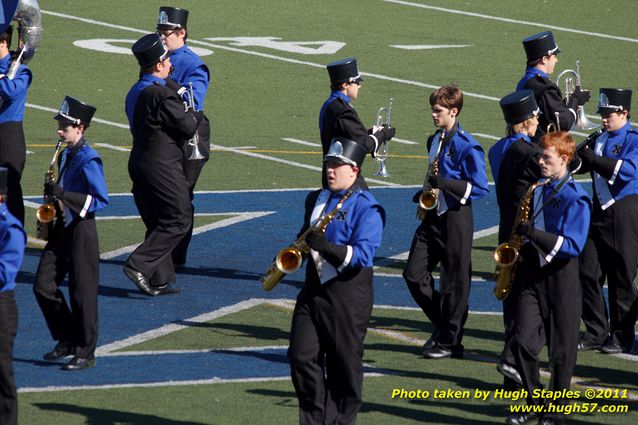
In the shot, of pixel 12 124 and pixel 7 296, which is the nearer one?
pixel 7 296

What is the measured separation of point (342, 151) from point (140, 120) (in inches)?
185

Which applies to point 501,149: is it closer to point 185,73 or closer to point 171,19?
point 185,73

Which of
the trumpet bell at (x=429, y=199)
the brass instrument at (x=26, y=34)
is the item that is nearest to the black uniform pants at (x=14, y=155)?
the brass instrument at (x=26, y=34)

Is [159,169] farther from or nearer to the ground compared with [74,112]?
nearer to the ground

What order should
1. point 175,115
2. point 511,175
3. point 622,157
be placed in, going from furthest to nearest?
point 175,115
point 622,157
point 511,175

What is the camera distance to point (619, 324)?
12469 mm

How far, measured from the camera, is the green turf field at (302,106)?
426 inches

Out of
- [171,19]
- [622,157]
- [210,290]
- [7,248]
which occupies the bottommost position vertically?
[210,290]

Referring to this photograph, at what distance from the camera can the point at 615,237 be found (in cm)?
1246

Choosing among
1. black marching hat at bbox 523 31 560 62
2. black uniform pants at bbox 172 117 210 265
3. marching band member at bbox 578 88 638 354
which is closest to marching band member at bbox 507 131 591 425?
marching band member at bbox 578 88 638 354

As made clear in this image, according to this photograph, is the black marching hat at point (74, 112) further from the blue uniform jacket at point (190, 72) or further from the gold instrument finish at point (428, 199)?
the blue uniform jacket at point (190, 72)

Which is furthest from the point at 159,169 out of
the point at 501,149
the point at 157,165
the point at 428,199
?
the point at 501,149

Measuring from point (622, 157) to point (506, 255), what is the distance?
8.26 ft

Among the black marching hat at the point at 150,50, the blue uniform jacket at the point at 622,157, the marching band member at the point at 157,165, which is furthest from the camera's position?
the marching band member at the point at 157,165
